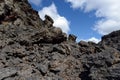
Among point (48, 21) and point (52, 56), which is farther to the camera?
point (48, 21)

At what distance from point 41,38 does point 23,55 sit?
559 centimetres

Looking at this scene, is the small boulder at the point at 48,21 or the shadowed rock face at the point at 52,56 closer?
the shadowed rock face at the point at 52,56

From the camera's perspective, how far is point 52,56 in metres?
41.8

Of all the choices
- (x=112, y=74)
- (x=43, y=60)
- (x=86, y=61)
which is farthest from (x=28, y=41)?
(x=112, y=74)

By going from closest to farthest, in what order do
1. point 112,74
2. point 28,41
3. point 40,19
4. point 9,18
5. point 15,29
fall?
point 112,74
point 28,41
point 15,29
point 9,18
point 40,19

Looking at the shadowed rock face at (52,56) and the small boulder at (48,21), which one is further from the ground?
the small boulder at (48,21)

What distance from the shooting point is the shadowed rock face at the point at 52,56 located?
3741 cm

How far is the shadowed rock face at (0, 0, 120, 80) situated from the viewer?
37406 mm

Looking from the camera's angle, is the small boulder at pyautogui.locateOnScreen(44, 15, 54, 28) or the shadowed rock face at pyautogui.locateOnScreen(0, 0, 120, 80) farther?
the small boulder at pyautogui.locateOnScreen(44, 15, 54, 28)

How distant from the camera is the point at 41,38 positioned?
1806 inches

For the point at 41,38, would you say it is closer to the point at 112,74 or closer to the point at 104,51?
the point at 104,51

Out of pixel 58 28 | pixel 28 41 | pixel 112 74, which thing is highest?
pixel 58 28

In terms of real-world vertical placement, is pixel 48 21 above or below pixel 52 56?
above

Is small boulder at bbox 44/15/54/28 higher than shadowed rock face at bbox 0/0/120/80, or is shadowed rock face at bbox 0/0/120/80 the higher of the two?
small boulder at bbox 44/15/54/28
